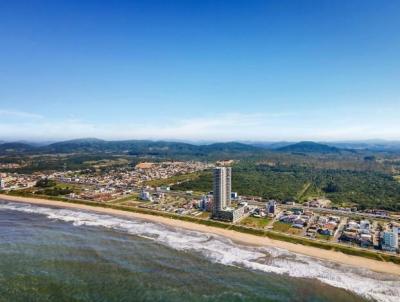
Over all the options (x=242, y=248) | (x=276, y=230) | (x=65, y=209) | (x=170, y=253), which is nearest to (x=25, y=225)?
(x=65, y=209)

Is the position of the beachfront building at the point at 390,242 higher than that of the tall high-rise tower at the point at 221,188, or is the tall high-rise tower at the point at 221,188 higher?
the tall high-rise tower at the point at 221,188

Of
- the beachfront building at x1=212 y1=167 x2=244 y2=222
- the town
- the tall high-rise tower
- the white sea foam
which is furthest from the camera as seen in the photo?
the tall high-rise tower

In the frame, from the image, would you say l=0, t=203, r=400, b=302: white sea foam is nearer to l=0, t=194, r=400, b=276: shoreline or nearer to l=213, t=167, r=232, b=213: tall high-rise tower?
l=0, t=194, r=400, b=276: shoreline

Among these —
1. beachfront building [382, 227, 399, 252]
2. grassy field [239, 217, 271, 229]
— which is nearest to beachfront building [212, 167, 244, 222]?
grassy field [239, 217, 271, 229]

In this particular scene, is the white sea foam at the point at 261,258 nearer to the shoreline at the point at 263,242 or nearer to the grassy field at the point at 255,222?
the shoreline at the point at 263,242

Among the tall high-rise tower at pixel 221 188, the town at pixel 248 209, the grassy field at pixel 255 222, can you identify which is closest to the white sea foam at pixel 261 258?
the grassy field at pixel 255 222

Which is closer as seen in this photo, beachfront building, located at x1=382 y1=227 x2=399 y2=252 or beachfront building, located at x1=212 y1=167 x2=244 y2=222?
beachfront building, located at x1=382 y1=227 x2=399 y2=252

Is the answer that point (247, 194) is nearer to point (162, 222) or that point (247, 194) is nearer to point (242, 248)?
point (162, 222)
